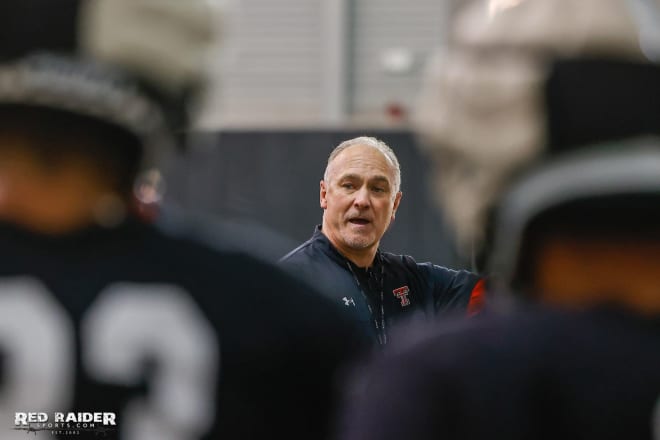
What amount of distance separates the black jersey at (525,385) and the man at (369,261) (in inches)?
107

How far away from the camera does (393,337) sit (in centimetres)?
397

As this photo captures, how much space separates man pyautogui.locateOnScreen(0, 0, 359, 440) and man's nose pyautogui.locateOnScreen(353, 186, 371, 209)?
3.08 metres

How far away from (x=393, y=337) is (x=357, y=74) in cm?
846

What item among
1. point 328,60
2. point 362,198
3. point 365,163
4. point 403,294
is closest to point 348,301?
point 403,294

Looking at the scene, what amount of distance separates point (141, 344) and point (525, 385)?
0.45m

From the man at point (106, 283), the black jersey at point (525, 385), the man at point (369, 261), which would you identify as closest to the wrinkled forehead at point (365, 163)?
the man at point (369, 261)

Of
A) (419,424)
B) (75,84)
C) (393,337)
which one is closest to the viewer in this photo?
(419,424)

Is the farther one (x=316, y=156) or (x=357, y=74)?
(x=357, y=74)

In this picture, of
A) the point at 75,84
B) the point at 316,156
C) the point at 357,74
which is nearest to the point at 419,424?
the point at 75,84

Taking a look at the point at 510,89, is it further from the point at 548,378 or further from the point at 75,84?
the point at 75,84

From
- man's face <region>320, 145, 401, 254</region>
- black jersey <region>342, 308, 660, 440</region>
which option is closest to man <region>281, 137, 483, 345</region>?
man's face <region>320, 145, 401, 254</region>

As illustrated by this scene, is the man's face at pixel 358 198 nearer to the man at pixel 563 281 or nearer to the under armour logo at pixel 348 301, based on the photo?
the under armour logo at pixel 348 301

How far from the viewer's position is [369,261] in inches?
171

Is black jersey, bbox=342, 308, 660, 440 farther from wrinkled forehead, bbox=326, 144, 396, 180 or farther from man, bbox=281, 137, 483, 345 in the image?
wrinkled forehead, bbox=326, 144, 396, 180
